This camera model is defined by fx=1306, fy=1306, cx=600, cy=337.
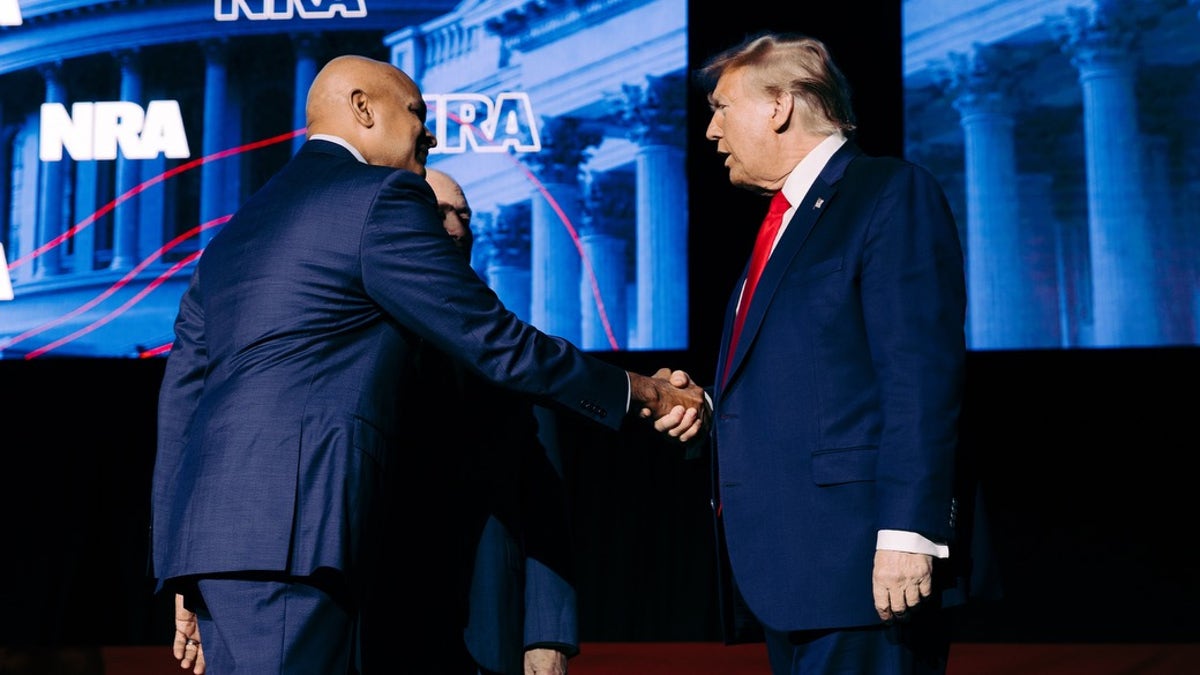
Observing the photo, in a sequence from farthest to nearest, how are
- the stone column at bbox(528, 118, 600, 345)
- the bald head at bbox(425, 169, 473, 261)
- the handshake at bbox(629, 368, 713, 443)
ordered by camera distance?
the stone column at bbox(528, 118, 600, 345) < the bald head at bbox(425, 169, 473, 261) < the handshake at bbox(629, 368, 713, 443)

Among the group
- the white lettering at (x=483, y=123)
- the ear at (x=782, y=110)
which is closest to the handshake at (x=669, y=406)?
the ear at (x=782, y=110)

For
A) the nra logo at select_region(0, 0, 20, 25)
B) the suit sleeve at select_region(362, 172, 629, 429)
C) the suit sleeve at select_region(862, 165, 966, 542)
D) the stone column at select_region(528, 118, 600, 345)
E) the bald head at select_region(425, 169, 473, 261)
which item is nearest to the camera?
the suit sleeve at select_region(862, 165, 966, 542)

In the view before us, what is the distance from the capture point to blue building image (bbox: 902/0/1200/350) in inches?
167

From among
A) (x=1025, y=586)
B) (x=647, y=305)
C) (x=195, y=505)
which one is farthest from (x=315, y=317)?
(x=1025, y=586)

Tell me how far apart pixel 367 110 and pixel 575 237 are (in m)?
2.42

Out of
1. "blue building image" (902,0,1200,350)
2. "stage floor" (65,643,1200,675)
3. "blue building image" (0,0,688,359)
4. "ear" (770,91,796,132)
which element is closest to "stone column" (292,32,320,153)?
"blue building image" (0,0,688,359)

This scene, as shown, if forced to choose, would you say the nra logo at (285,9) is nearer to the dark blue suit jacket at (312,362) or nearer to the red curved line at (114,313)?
the red curved line at (114,313)

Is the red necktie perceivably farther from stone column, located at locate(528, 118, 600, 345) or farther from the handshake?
stone column, located at locate(528, 118, 600, 345)

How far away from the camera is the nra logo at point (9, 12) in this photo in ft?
14.8

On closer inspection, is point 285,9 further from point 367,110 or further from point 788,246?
point 788,246

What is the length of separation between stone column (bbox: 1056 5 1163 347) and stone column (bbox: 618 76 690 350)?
4.36 ft

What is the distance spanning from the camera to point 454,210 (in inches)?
95.7

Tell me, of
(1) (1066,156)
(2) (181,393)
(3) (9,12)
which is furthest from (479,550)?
(3) (9,12)

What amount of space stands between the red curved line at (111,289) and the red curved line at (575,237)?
88 centimetres
